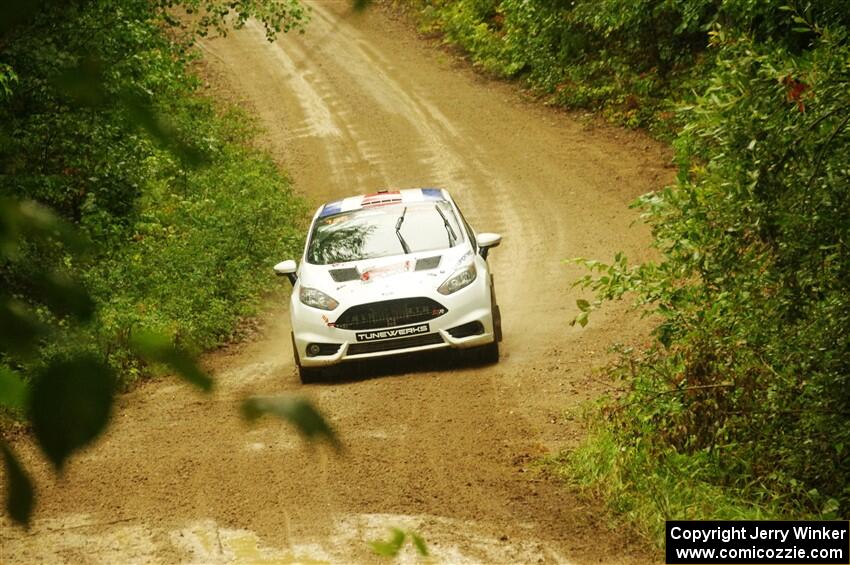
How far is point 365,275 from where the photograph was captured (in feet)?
35.1

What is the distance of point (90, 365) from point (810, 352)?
6.67 metres

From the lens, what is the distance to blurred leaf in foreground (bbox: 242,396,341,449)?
1363mm

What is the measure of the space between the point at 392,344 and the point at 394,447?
2118 mm

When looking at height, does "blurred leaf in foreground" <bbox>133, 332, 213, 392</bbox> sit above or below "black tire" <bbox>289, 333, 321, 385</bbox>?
above

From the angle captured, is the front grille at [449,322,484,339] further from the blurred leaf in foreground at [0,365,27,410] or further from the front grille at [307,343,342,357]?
the blurred leaf in foreground at [0,365,27,410]

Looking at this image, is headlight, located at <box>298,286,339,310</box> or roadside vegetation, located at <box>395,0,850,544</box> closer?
roadside vegetation, located at <box>395,0,850,544</box>

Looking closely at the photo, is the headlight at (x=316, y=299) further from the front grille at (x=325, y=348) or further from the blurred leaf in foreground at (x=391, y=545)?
the blurred leaf in foreground at (x=391, y=545)

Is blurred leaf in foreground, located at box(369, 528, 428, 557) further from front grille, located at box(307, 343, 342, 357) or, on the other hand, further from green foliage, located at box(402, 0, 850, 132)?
green foliage, located at box(402, 0, 850, 132)

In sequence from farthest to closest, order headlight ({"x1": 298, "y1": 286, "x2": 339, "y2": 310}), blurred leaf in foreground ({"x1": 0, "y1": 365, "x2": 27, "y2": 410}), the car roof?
the car roof
headlight ({"x1": 298, "y1": 286, "x2": 339, "y2": 310})
blurred leaf in foreground ({"x1": 0, "y1": 365, "x2": 27, "y2": 410})

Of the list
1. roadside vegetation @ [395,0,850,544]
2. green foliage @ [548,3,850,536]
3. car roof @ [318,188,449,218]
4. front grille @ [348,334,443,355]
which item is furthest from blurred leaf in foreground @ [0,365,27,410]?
car roof @ [318,188,449,218]

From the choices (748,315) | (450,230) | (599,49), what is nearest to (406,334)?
(450,230)

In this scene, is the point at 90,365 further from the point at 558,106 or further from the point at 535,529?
the point at 558,106

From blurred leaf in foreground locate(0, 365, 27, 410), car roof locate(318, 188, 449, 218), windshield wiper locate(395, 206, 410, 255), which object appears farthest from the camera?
car roof locate(318, 188, 449, 218)

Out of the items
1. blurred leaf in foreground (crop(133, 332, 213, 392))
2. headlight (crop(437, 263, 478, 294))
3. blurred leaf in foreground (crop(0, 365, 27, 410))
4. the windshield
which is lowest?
headlight (crop(437, 263, 478, 294))
